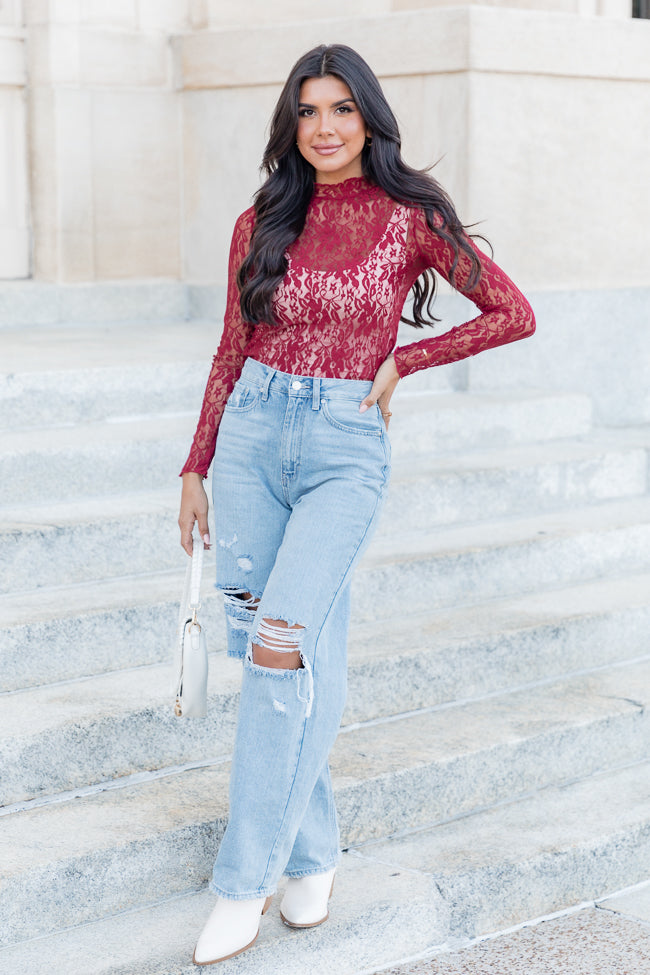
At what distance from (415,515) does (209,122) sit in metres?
3.00

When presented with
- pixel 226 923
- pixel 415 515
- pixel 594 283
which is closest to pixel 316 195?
pixel 226 923

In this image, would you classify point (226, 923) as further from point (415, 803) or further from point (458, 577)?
point (458, 577)

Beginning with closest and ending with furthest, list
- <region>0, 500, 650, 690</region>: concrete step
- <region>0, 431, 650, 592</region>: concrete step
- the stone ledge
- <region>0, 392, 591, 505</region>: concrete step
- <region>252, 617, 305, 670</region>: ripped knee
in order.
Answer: <region>252, 617, 305, 670</region>: ripped knee
<region>0, 500, 650, 690</region>: concrete step
<region>0, 431, 650, 592</region>: concrete step
<region>0, 392, 591, 505</region>: concrete step
the stone ledge

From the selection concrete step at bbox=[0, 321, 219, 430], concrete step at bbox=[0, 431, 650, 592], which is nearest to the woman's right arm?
concrete step at bbox=[0, 431, 650, 592]

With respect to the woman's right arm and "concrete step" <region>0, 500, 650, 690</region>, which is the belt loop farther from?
"concrete step" <region>0, 500, 650, 690</region>

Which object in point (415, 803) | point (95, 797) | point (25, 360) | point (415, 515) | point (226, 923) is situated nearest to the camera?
point (226, 923)

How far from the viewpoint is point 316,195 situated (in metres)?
3.22

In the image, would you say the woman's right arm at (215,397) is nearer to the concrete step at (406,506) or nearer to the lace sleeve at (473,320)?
the lace sleeve at (473,320)

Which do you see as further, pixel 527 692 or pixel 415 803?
pixel 527 692

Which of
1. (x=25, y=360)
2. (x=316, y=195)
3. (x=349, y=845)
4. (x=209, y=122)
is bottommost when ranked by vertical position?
(x=349, y=845)

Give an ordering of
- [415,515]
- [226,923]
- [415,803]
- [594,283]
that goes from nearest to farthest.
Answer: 1. [226,923]
2. [415,803]
3. [415,515]
4. [594,283]

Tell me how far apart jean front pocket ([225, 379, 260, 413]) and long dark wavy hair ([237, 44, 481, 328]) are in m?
0.15

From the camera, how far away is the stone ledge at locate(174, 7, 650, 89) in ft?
21.4

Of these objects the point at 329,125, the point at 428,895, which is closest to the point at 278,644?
the point at 428,895
